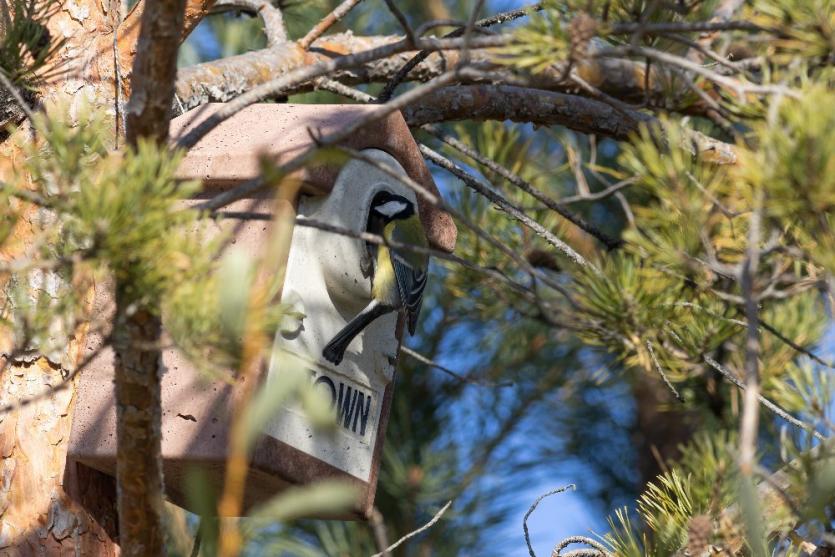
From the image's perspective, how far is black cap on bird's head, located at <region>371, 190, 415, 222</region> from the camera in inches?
67.9

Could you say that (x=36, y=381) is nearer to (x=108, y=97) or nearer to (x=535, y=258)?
(x=108, y=97)

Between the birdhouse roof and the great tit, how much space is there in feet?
0.28

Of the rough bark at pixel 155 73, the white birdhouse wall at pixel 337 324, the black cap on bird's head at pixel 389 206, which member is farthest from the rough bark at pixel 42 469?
the rough bark at pixel 155 73

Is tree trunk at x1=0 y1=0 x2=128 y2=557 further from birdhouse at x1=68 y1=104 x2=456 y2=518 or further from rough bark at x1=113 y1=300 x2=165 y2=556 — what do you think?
rough bark at x1=113 y1=300 x2=165 y2=556

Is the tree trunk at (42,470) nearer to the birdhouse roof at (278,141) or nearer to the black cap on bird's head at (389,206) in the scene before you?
the birdhouse roof at (278,141)

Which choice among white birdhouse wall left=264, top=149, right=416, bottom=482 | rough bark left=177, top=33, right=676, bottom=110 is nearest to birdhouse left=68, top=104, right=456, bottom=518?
white birdhouse wall left=264, top=149, right=416, bottom=482

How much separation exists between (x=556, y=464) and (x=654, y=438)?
32 cm

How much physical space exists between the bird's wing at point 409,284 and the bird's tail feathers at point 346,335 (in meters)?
0.07

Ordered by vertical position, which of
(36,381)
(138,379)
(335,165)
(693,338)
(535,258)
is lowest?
(138,379)

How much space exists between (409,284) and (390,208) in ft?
0.37

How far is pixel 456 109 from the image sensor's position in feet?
7.16

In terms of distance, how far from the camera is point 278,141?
1639 millimetres

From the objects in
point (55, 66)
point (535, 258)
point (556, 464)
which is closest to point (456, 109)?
point (535, 258)

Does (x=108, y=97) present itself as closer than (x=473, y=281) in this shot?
Yes
